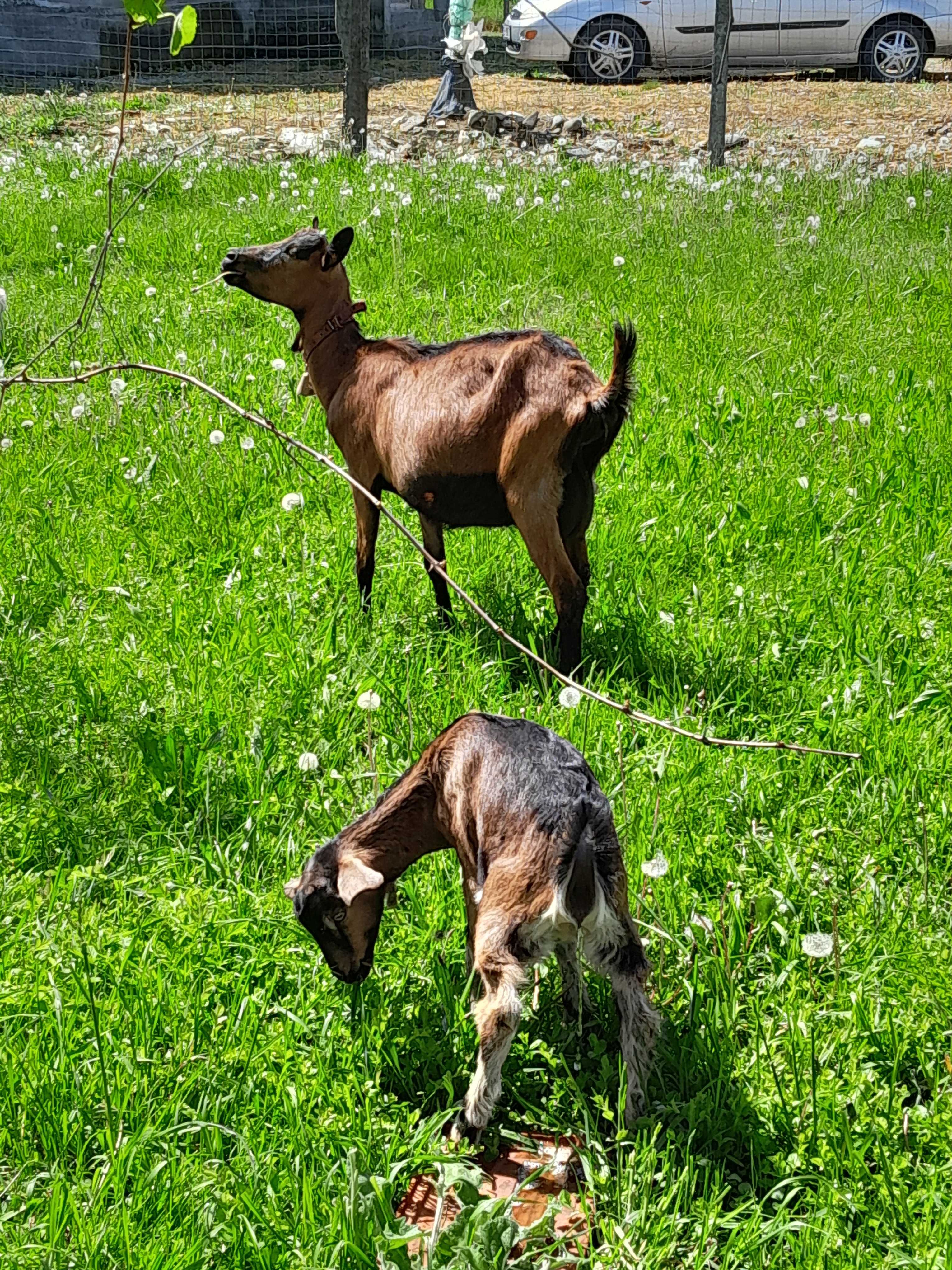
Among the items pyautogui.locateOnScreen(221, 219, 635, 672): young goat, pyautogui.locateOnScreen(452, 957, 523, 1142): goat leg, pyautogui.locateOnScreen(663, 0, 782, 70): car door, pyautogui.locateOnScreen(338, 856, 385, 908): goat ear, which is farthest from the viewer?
pyautogui.locateOnScreen(663, 0, 782, 70): car door

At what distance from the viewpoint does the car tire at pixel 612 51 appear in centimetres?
1709

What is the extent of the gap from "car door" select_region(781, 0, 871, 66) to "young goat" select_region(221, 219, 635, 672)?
15.1 m

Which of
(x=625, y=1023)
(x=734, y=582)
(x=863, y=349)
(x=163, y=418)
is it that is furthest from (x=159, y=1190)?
(x=863, y=349)

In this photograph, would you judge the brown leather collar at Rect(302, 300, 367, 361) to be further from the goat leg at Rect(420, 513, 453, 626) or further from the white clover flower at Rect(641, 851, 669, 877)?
the white clover flower at Rect(641, 851, 669, 877)

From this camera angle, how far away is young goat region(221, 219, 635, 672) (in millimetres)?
3895

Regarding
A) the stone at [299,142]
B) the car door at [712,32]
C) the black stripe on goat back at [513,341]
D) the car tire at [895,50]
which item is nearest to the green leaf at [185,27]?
the black stripe on goat back at [513,341]

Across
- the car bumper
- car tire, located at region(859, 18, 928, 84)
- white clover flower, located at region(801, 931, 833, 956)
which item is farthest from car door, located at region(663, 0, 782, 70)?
white clover flower, located at region(801, 931, 833, 956)

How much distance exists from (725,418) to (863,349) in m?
1.37

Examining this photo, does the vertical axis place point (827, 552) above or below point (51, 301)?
below

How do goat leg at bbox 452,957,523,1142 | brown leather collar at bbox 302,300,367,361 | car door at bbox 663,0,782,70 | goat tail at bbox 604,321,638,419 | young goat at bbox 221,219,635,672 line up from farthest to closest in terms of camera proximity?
car door at bbox 663,0,782,70 < brown leather collar at bbox 302,300,367,361 < young goat at bbox 221,219,635,672 < goat tail at bbox 604,321,638,419 < goat leg at bbox 452,957,523,1142

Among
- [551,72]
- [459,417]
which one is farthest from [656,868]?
[551,72]

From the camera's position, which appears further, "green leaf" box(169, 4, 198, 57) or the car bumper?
the car bumper

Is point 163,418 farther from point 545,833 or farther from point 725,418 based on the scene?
point 545,833

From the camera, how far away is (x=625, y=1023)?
2.60m
